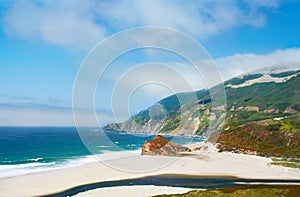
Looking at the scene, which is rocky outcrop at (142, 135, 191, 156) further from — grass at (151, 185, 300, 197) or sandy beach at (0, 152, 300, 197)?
grass at (151, 185, 300, 197)

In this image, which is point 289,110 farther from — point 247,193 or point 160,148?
point 247,193

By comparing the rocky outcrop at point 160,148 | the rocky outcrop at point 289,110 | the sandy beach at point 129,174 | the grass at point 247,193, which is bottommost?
the grass at point 247,193

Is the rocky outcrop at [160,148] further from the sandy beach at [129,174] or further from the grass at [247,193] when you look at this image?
the grass at [247,193]

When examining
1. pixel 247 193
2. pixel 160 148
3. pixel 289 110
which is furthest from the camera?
pixel 289 110

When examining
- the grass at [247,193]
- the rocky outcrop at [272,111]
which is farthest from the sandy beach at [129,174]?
the rocky outcrop at [272,111]

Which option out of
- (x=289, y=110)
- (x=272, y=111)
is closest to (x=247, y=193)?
(x=289, y=110)

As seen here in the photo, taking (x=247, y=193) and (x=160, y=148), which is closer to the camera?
A: (x=247, y=193)

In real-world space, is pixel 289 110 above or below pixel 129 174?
above

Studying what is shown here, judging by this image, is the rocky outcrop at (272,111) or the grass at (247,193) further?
the rocky outcrop at (272,111)
